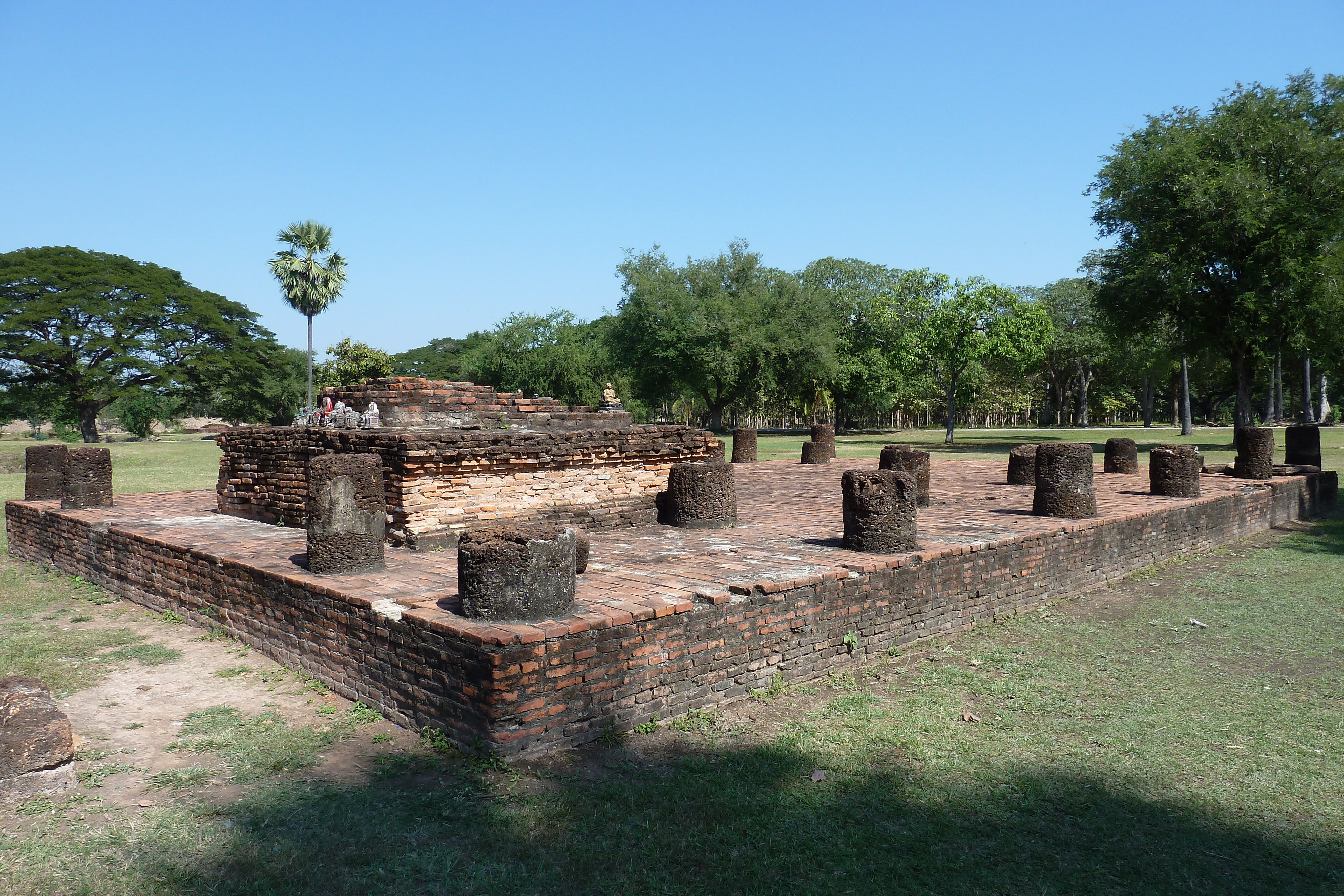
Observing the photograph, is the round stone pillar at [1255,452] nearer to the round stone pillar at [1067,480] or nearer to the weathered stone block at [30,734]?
the round stone pillar at [1067,480]

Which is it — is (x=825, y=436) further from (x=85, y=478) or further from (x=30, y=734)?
(x=30, y=734)

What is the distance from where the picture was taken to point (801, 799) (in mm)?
3535

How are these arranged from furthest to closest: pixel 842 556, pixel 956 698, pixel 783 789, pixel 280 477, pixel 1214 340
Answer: pixel 1214 340, pixel 280 477, pixel 842 556, pixel 956 698, pixel 783 789

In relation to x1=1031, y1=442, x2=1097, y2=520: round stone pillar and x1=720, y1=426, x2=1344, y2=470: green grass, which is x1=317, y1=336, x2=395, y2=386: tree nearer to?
x1=720, y1=426, x2=1344, y2=470: green grass

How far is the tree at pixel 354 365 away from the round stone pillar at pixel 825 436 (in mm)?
34235

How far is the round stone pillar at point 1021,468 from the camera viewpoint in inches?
488

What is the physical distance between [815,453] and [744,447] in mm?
2055

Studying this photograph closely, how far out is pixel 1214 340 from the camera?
24.9 m

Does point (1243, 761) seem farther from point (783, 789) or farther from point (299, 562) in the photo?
point (299, 562)

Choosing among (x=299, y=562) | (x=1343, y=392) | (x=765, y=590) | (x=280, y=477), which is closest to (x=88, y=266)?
(x=280, y=477)

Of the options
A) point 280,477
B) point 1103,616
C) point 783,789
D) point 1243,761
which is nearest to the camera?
point 783,789

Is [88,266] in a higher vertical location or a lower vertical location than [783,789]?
higher

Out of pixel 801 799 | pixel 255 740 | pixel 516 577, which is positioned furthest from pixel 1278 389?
pixel 255 740

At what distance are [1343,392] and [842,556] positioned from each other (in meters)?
67.1
